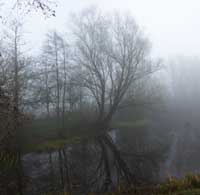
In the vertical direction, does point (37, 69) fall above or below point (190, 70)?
below

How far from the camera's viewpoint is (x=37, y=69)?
2414 centimetres

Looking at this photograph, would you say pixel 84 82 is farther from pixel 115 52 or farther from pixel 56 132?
pixel 56 132

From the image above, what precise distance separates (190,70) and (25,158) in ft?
210

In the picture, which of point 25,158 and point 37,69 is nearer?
point 25,158

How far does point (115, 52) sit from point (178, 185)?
19.1 m

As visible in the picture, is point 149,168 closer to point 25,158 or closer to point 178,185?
point 178,185

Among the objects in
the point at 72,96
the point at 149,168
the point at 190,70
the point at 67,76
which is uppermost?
the point at 190,70

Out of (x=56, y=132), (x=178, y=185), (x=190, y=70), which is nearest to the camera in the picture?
(x=178, y=185)

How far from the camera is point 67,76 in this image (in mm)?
24219

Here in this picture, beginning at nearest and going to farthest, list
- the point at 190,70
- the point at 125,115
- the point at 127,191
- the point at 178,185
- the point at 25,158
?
the point at 178,185
the point at 127,191
the point at 25,158
the point at 125,115
the point at 190,70

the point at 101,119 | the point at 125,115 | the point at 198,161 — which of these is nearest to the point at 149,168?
the point at 198,161

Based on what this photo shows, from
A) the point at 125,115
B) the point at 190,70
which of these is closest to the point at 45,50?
the point at 125,115

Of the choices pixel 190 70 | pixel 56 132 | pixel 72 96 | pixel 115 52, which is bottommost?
pixel 56 132

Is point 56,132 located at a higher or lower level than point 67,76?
lower
